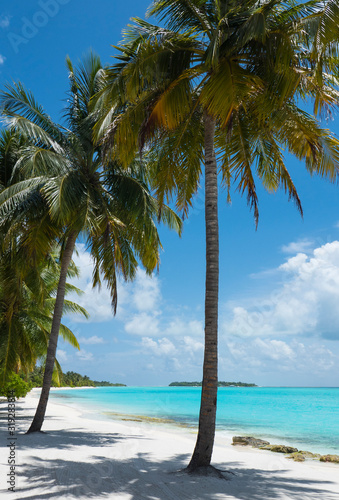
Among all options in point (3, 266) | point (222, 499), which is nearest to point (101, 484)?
point (222, 499)

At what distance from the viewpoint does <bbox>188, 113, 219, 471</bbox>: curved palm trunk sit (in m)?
7.19

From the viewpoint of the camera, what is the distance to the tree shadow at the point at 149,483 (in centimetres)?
578

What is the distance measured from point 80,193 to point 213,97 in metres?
5.51

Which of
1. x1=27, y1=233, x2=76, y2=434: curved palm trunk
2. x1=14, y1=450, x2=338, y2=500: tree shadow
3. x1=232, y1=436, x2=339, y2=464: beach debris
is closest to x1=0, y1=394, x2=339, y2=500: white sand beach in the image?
x1=14, y1=450, x2=338, y2=500: tree shadow

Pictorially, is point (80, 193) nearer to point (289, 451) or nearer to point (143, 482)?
point (143, 482)

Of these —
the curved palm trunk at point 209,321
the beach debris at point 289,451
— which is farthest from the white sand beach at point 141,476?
the beach debris at point 289,451

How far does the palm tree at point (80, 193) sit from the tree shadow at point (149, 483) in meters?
4.79

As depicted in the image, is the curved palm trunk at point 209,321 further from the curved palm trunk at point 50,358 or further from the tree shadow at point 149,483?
the curved palm trunk at point 50,358

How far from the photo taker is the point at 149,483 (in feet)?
21.0

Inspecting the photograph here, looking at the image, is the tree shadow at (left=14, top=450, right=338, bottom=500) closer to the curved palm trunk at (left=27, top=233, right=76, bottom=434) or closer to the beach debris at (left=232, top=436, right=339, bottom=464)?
the curved palm trunk at (left=27, top=233, right=76, bottom=434)

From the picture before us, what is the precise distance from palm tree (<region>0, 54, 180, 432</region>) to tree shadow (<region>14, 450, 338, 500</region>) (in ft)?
15.7

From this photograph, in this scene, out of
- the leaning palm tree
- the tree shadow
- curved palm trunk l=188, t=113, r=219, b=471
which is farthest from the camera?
the leaning palm tree

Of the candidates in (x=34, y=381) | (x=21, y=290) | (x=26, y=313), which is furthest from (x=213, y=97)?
(x=34, y=381)

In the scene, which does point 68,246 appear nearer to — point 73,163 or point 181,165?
point 73,163
